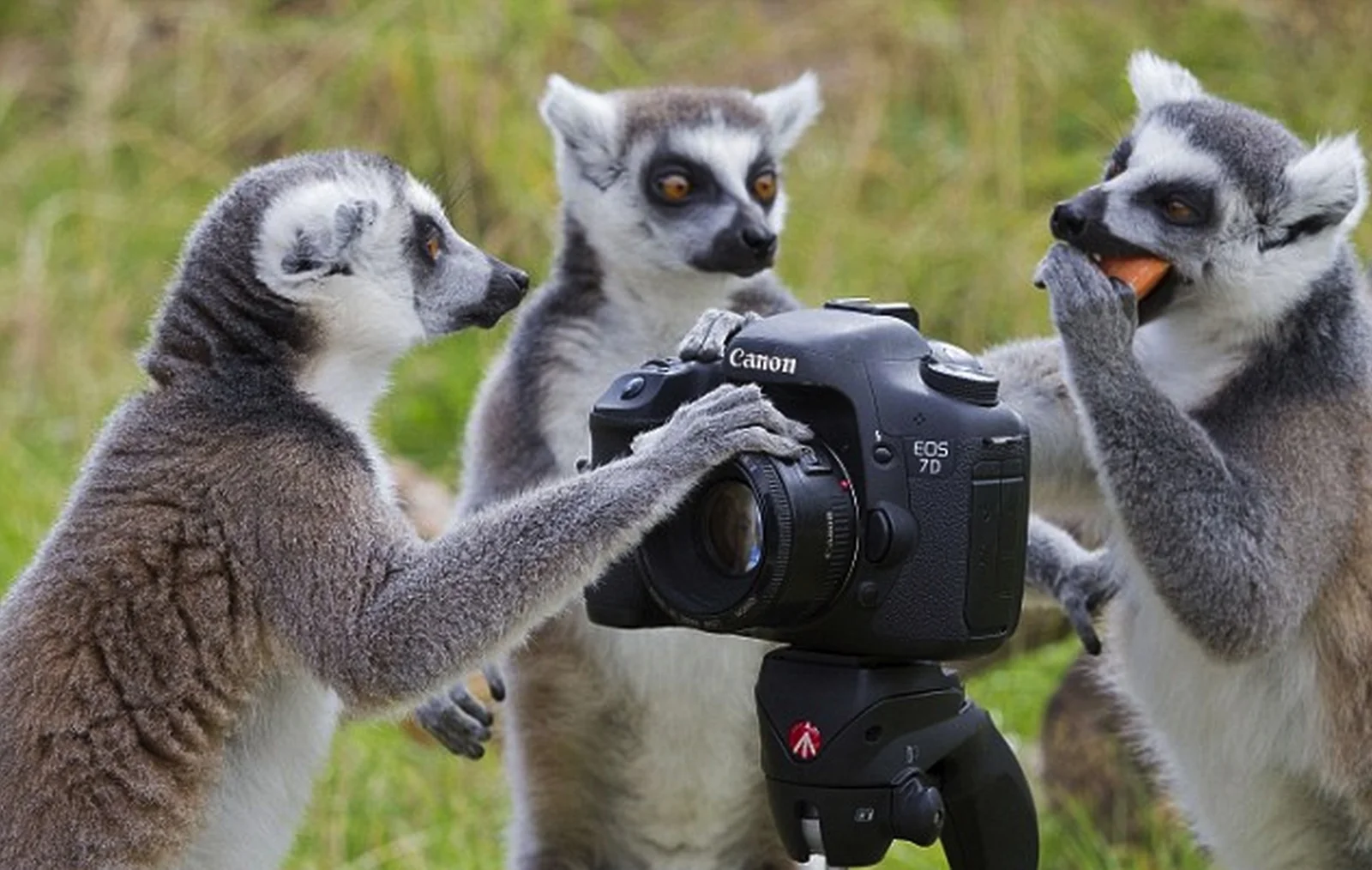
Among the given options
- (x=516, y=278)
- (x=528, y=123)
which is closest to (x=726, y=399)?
(x=516, y=278)

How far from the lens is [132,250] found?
8.82m

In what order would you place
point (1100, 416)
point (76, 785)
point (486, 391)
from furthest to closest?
point (486, 391) < point (1100, 416) < point (76, 785)

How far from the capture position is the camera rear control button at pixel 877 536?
2.92 meters

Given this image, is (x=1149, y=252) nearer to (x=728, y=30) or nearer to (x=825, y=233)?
(x=825, y=233)

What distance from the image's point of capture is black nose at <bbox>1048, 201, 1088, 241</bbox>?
12.5ft

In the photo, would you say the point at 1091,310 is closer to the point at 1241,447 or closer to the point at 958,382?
the point at 1241,447

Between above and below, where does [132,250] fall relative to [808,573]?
below

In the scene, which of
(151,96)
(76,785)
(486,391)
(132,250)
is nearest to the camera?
(76,785)

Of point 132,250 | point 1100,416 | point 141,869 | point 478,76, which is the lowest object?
point 132,250

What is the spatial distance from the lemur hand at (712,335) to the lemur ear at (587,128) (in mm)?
1576

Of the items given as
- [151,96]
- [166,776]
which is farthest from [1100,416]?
[151,96]

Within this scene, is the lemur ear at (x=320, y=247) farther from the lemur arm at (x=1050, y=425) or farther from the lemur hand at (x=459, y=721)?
the lemur arm at (x=1050, y=425)

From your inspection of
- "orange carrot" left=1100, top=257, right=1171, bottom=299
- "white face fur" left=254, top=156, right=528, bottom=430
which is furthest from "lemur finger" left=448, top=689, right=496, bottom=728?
"orange carrot" left=1100, top=257, right=1171, bottom=299

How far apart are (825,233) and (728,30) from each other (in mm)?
1601
